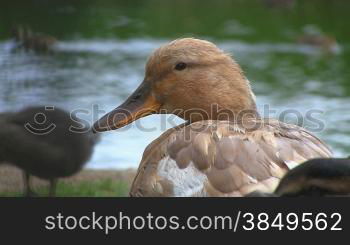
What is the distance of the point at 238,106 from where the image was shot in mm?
2938

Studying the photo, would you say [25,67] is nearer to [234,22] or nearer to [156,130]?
[156,130]

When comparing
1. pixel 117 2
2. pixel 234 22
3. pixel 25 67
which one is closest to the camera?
pixel 25 67

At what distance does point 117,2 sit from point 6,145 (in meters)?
9.82

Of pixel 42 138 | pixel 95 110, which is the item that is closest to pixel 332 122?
pixel 95 110

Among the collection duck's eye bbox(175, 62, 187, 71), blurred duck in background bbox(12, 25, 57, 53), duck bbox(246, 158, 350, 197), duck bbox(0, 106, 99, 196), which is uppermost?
duck bbox(246, 158, 350, 197)

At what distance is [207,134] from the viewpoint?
2.51m

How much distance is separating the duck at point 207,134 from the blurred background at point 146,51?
1923mm

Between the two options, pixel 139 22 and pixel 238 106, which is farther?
pixel 139 22

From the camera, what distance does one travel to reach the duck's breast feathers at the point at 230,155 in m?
2.30

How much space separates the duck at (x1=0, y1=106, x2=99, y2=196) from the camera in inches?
174

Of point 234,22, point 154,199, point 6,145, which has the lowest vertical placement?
point 234,22

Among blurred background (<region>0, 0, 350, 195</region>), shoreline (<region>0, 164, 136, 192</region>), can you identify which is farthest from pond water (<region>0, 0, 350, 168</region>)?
shoreline (<region>0, 164, 136, 192</region>)

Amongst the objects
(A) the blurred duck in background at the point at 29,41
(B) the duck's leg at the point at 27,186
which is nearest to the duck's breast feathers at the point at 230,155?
(B) the duck's leg at the point at 27,186

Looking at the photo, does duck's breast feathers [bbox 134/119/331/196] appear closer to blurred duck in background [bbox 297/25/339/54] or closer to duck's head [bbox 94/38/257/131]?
duck's head [bbox 94/38/257/131]
